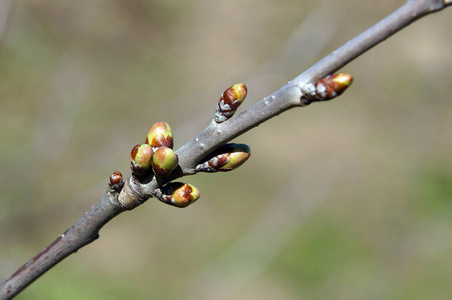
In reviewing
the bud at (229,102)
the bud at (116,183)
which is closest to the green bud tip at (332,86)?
the bud at (229,102)

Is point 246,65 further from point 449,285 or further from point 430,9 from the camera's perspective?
point 430,9

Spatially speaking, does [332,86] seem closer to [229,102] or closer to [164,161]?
[229,102]

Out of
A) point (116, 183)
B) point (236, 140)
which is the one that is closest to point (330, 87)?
point (116, 183)

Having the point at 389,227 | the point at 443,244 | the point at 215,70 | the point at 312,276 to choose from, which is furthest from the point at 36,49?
the point at 443,244

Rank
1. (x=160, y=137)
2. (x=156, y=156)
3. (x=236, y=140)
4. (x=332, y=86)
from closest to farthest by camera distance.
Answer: (x=332, y=86) < (x=156, y=156) < (x=160, y=137) < (x=236, y=140)

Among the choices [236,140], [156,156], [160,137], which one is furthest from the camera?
[236,140]

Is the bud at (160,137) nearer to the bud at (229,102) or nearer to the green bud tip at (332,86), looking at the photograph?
the bud at (229,102)
